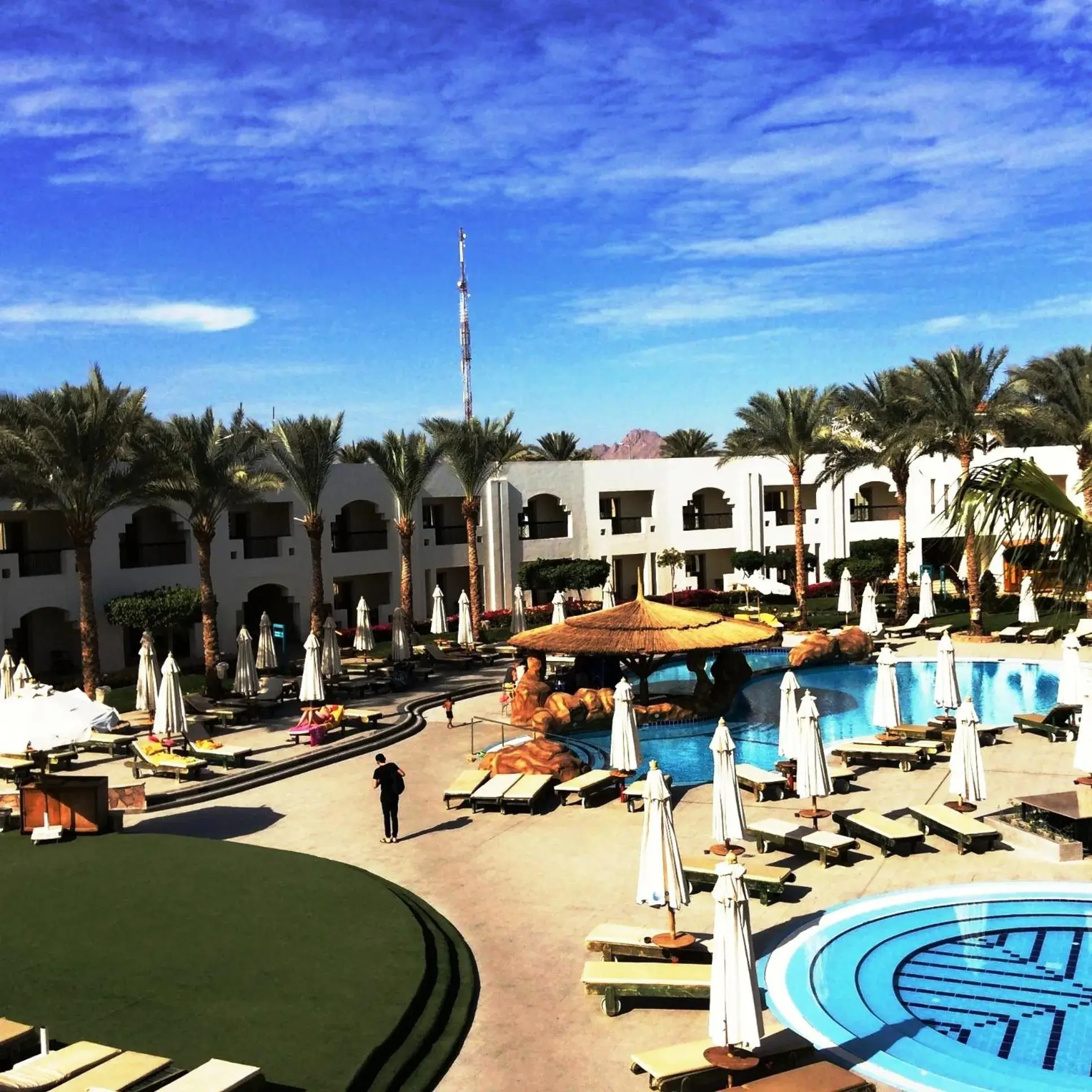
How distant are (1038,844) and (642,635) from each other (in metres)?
13.1

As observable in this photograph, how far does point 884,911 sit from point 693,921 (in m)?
2.30

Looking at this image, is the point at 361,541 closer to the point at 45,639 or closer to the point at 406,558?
the point at 406,558

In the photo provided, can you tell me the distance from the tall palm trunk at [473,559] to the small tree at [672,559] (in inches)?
409

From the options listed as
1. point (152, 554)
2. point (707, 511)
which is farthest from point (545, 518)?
point (152, 554)

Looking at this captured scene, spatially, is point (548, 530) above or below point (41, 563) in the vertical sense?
above

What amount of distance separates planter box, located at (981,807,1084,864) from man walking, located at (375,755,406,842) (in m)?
8.63

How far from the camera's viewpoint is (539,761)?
20203 mm

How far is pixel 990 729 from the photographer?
22672 millimetres

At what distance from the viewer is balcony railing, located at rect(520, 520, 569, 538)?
50.6 m

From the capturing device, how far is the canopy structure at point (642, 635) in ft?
88.4

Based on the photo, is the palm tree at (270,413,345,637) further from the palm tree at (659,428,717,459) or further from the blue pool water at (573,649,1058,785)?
the palm tree at (659,428,717,459)

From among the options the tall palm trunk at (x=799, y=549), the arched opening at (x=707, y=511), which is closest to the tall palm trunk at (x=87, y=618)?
the tall palm trunk at (x=799, y=549)

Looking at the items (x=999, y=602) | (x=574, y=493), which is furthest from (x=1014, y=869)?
(x=574, y=493)

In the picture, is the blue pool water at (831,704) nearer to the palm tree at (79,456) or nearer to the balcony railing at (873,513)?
the palm tree at (79,456)
